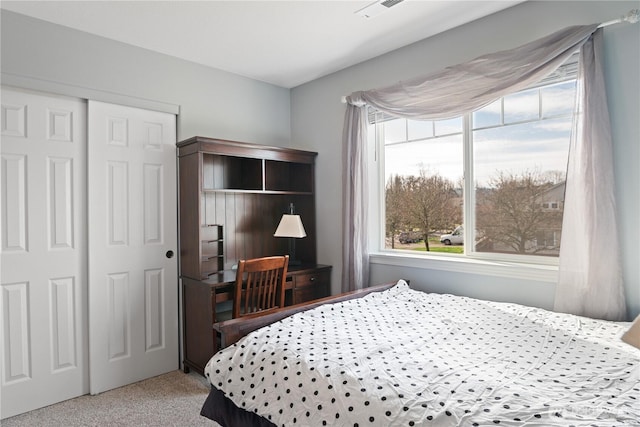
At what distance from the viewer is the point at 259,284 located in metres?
2.86

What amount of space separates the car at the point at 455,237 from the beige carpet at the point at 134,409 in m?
2.03

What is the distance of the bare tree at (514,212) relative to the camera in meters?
2.51

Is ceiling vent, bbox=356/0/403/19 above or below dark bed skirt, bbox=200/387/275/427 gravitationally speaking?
above

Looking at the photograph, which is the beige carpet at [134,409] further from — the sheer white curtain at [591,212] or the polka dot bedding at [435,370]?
the sheer white curtain at [591,212]

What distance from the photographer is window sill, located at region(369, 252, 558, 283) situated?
7.76 ft

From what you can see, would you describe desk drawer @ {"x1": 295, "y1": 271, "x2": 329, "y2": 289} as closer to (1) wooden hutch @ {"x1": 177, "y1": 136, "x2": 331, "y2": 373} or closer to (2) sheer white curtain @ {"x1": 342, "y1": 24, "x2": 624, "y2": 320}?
(1) wooden hutch @ {"x1": 177, "y1": 136, "x2": 331, "y2": 373}

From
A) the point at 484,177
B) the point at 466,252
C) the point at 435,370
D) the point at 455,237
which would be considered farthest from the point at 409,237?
the point at 435,370

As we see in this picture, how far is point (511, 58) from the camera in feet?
7.81

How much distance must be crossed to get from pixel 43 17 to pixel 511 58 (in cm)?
300

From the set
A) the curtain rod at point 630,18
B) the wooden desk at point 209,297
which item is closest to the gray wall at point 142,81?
the wooden desk at point 209,297

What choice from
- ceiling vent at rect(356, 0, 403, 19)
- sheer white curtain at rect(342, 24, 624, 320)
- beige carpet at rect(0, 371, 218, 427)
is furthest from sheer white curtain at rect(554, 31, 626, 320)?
beige carpet at rect(0, 371, 218, 427)

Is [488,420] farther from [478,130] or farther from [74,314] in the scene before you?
[74,314]

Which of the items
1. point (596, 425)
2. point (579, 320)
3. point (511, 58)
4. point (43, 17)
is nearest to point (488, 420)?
point (596, 425)

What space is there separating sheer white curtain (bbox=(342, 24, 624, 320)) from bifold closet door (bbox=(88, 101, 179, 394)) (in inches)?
58.0
